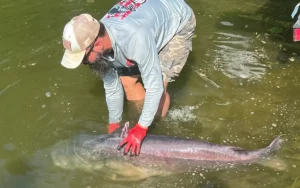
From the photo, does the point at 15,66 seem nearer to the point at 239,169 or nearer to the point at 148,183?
the point at 148,183

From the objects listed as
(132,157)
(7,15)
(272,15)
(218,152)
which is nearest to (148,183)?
(132,157)

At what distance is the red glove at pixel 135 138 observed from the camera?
13.4 feet

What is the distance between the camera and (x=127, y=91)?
5.06m

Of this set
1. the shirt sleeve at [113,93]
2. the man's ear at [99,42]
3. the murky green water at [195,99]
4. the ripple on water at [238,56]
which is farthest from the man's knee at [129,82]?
the ripple on water at [238,56]

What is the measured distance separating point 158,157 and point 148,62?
1058 millimetres

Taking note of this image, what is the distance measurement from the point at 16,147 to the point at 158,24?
2.06 m

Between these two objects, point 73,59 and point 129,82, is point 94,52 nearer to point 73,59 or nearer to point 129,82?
point 73,59

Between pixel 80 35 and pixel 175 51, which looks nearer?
pixel 80 35

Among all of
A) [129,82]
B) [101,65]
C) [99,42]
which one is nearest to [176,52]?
[129,82]

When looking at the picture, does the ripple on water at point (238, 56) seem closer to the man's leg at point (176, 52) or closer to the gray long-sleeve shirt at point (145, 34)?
the man's leg at point (176, 52)

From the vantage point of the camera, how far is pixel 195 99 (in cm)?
547

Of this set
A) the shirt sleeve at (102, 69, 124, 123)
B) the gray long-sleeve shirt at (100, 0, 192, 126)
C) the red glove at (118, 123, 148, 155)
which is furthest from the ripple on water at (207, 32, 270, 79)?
the red glove at (118, 123, 148, 155)

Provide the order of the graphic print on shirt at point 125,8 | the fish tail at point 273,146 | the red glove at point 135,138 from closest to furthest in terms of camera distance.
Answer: the graphic print on shirt at point 125,8 → the red glove at point 135,138 → the fish tail at point 273,146

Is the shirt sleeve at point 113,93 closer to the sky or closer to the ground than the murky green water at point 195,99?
closer to the sky
